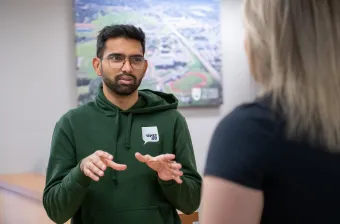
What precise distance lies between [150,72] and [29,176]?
1080 millimetres

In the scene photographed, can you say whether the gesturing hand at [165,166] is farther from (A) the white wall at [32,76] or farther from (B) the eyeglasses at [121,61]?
(A) the white wall at [32,76]

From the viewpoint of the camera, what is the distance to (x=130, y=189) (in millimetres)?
1481

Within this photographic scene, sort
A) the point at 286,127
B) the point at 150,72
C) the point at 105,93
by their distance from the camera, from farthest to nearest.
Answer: the point at 150,72, the point at 105,93, the point at 286,127

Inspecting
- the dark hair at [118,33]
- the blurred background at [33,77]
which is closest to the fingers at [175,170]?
the dark hair at [118,33]

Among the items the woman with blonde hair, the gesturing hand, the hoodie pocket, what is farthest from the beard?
the woman with blonde hair

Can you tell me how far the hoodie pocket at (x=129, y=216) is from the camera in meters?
1.45

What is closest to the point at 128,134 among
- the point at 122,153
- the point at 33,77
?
the point at 122,153

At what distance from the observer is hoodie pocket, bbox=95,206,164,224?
4.77 ft

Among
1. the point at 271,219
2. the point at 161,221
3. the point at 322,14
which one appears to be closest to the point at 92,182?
the point at 161,221

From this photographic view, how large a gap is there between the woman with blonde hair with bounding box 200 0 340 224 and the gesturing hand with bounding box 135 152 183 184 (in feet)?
2.18

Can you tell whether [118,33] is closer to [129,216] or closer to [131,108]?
[131,108]

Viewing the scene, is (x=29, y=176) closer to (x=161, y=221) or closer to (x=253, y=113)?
(x=161, y=221)

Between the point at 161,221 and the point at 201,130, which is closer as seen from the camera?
the point at 161,221

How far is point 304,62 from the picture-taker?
26.0 inches
